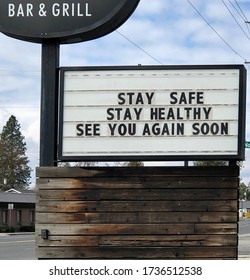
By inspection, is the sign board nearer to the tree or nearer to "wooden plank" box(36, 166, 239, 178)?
"wooden plank" box(36, 166, 239, 178)

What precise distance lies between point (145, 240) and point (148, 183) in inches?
26.4

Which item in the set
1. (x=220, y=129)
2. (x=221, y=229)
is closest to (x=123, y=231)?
(x=221, y=229)

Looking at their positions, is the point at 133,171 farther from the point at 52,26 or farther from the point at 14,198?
the point at 14,198

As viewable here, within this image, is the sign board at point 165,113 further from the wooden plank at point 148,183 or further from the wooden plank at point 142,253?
the wooden plank at point 142,253

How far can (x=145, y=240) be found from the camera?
6.77m

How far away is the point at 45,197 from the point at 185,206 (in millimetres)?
1682

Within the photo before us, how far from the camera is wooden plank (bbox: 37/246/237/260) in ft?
22.0

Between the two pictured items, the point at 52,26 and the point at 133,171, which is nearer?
the point at 133,171

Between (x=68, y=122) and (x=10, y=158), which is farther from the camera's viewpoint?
(x=10, y=158)

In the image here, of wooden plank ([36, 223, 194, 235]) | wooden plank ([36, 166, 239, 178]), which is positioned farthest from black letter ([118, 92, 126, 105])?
wooden plank ([36, 223, 194, 235])

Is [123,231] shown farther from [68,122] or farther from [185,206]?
[68,122]

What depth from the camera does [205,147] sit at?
6.84 metres

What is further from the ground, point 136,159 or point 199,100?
point 199,100

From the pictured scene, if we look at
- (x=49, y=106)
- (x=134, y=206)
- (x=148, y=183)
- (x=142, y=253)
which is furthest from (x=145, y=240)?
(x=49, y=106)
